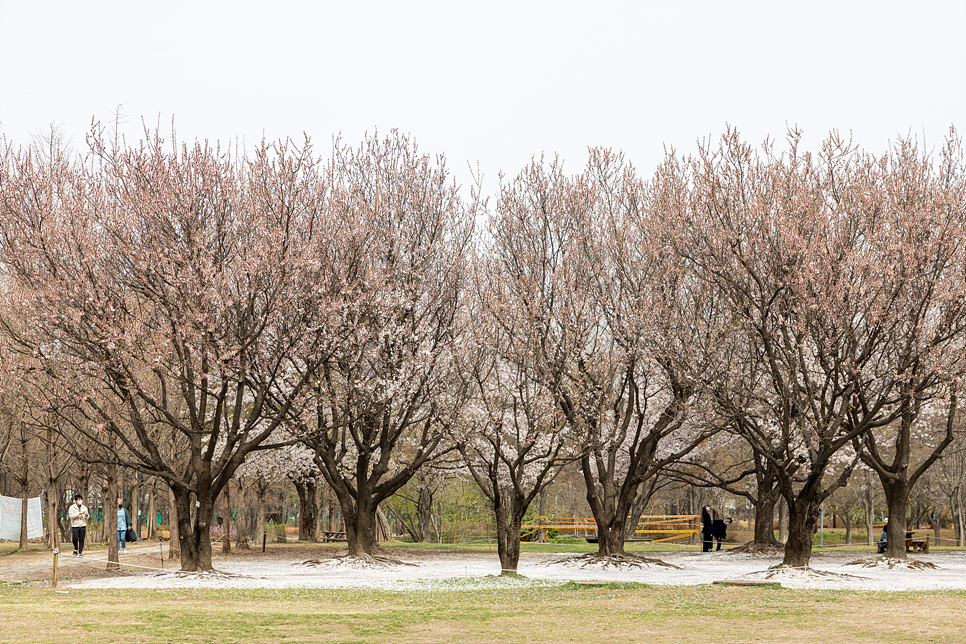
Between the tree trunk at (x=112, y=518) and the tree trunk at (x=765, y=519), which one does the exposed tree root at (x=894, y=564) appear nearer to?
the tree trunk at (x=765, y=519)

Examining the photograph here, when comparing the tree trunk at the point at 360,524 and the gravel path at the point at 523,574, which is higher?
the tree trunk at the point at 360,524

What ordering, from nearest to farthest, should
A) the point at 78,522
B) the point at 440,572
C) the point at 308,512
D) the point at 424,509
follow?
1. the point at 440,572
2. the point at 78,522
3. the point at 308,512
4. the point at 424,509

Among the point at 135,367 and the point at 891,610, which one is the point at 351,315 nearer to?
the point at 135,367

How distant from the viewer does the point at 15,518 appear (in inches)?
1065

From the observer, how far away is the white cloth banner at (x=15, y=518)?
85.4ft

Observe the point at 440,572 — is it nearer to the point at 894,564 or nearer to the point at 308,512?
the point at 894,564

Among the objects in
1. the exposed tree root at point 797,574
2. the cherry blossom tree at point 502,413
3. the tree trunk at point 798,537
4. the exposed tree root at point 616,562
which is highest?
the cherry blossom tree at point 502,413

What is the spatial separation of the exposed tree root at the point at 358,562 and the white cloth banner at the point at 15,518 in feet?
27.0

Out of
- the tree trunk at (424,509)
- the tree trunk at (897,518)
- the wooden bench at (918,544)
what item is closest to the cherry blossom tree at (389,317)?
the tree trunk at (897,518)

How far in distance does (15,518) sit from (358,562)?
1049 cm

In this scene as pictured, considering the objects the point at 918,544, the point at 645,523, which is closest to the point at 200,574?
the point at 918,544

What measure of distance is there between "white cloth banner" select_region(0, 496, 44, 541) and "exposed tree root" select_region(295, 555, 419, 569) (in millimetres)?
8231

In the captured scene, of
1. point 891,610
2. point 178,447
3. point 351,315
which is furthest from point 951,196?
point 178,447

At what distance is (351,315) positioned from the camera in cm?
2436
